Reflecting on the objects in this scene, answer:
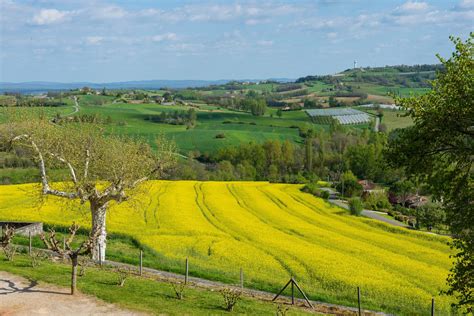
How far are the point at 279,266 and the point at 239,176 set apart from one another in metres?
82.5

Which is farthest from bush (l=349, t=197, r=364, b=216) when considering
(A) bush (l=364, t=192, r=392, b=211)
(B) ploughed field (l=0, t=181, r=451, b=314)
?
(A) bush (l=364, t=192, r=392, b=211)

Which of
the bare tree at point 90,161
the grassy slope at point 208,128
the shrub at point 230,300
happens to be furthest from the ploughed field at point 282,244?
the grassy slope at point 208,128

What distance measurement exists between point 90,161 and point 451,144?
24.1 meters

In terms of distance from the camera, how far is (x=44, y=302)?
22.1 metres

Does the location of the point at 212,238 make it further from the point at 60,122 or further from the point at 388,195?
the point at 388,195

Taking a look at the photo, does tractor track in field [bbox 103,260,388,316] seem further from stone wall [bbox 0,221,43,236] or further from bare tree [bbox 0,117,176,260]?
stone wall [bbox 0,221,43,236]

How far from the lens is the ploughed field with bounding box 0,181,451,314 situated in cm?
3073

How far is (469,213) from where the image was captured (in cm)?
1814

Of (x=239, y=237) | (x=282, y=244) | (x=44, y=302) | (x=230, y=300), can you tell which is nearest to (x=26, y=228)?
(x=239, y=237)

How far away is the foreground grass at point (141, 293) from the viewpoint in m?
22.5

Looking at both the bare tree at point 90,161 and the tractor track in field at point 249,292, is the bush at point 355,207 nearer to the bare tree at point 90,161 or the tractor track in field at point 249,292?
the bare tree at point 90,161

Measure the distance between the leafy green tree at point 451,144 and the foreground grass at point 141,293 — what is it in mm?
7888

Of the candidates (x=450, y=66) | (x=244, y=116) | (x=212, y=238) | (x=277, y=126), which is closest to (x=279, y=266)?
(x=212, y=238)

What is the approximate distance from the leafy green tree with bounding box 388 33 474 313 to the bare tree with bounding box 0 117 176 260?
705 inches
